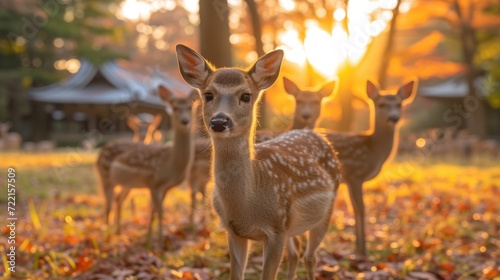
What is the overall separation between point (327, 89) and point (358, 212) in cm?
178

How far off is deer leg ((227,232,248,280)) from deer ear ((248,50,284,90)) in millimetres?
1091

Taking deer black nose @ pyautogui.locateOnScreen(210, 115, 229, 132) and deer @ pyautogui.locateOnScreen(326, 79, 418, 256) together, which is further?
deer @ pyautogui.locateOnScreen(326, 79, 418, 256)

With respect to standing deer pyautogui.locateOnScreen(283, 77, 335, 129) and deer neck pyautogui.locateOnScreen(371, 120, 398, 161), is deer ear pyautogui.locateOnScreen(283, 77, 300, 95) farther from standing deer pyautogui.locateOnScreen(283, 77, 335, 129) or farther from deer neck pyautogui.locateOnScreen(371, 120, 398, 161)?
deer neck pyautogui.locateOnScreen(371, 120, 398, 161)

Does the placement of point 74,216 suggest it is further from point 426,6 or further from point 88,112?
point 88,112

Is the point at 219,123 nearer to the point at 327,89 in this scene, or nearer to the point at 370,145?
the point at 370,145

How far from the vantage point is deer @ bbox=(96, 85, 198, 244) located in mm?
7184

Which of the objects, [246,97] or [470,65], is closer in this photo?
[246,97]

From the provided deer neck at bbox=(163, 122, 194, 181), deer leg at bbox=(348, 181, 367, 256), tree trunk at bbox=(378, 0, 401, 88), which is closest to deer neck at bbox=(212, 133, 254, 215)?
deer leg at bbox=(348, 181, 367, 256)

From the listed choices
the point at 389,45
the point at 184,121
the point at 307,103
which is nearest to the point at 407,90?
the point at 307,103

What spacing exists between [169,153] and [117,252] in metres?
1.55

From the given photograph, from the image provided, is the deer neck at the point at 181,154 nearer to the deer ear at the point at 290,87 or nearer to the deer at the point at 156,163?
the deer at the point at 156,163

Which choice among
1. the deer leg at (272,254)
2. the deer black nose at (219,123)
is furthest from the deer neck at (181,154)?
the deer black nose at (219,123)

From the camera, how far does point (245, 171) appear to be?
3990 millimetres

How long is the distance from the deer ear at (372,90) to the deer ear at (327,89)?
0.50 metres
